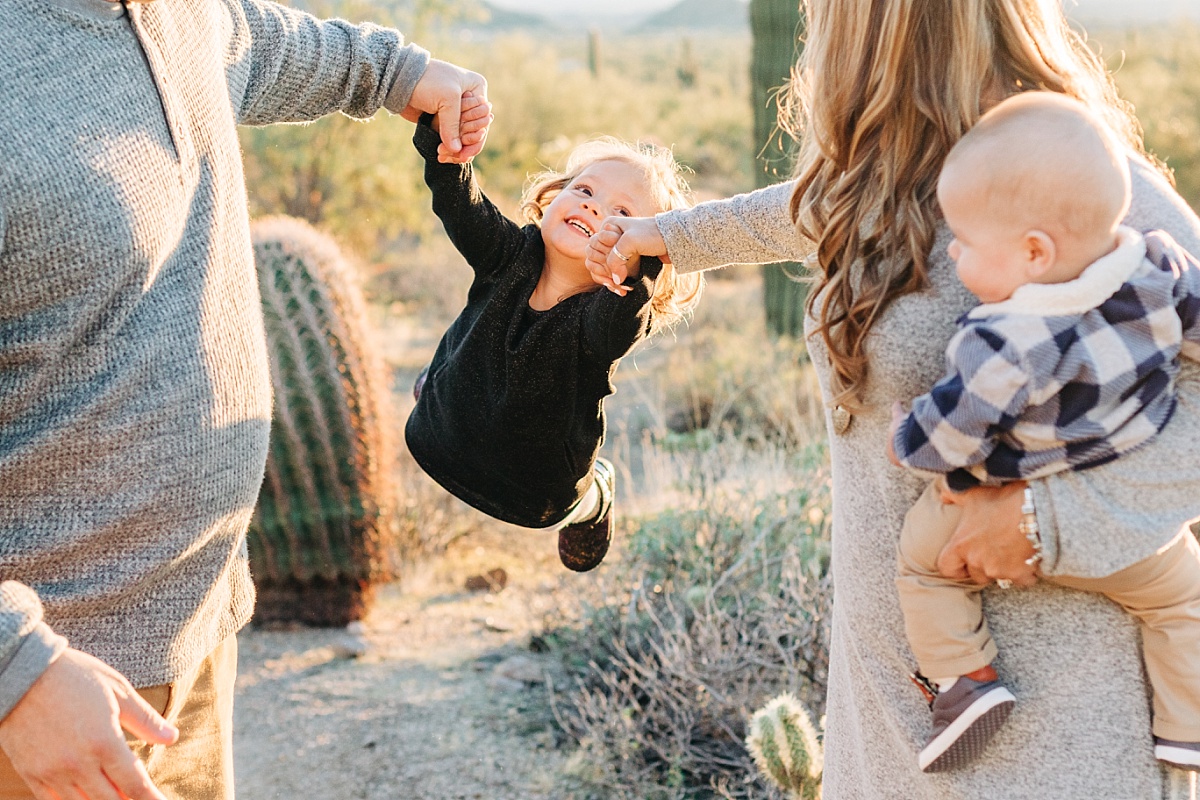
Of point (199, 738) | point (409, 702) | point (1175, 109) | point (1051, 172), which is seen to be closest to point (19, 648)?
point (199, 738)

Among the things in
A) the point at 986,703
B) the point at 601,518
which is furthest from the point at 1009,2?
the point at 601,518

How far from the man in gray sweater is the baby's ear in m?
1.18

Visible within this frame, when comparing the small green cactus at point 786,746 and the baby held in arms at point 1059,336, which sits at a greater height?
the baby held in arms at point 1059,336

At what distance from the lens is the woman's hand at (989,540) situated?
1583 millimetres

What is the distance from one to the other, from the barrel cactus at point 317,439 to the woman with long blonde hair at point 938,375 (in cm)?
316

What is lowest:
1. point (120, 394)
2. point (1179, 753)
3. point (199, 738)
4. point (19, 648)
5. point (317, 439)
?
point (317, 439)

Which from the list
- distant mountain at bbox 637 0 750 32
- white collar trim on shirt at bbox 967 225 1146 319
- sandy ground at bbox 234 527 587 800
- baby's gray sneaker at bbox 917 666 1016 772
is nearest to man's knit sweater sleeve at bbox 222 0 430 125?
white collar trim on shirt at bbox 967 225 1146 319

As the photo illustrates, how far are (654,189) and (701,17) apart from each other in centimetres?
9023

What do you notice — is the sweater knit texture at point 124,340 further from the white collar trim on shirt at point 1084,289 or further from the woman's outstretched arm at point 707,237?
the white collar trim on shirt at point 1084,289

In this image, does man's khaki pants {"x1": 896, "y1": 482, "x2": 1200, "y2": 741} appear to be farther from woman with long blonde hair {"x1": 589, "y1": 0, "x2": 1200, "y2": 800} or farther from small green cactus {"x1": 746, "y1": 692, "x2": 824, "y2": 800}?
small green cactus {"x1": 746, "y1": 692, "x2": 824, "y2": 800}

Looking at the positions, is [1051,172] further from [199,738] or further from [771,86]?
[771,86]

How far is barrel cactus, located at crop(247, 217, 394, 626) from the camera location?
4586mm

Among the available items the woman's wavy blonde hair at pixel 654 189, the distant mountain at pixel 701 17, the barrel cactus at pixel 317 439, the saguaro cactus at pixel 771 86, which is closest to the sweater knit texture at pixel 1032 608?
the woman's wavy blonde hair at pixel 654 189

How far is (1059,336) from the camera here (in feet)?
5.00
